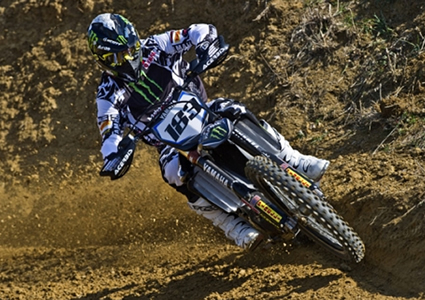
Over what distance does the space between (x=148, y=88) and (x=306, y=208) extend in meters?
1.89

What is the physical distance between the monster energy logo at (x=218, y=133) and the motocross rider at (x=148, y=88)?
270 mm

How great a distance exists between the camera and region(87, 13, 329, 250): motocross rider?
623cm

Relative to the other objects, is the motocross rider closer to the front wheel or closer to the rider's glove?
the rider's glove

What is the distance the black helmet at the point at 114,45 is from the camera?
6188 millimetres

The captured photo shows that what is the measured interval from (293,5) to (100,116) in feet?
12.8

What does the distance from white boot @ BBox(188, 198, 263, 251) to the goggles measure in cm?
136

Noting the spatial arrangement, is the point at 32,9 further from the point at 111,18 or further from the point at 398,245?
the point at 398,245

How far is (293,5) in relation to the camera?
31.1 feet

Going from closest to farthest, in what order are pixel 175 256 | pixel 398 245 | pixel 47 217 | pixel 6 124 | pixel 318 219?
pixel 318 219 → pixel 398 245 → pixel 175 256 → pixel 47 217 → pixel 6 124

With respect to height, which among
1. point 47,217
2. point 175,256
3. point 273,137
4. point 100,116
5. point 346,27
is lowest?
point 47,217

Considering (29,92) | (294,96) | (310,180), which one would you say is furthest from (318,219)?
(29,92)

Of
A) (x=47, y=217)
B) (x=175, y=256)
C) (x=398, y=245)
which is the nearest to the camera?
(x=398, y=245)

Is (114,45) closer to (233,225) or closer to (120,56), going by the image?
(120,56)

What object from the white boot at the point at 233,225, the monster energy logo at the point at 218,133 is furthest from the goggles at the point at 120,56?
the white boot at the point at 233,225
